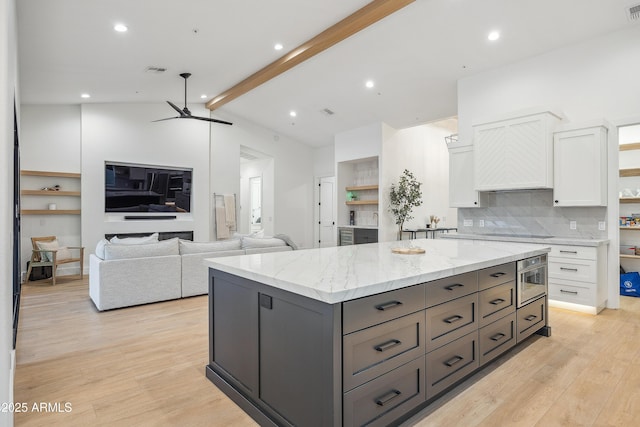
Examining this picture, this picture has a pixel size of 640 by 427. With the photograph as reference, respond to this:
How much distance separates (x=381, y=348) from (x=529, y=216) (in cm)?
421

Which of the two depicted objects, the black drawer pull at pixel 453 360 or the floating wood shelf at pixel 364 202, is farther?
the floating wood shelf at pixel 364 202

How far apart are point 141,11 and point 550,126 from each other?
16.6ft

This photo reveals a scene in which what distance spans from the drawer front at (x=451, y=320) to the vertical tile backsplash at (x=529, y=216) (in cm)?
314

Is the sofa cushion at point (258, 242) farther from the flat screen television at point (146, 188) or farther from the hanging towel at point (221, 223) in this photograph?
Result: the flat screen television at point (146, 188)

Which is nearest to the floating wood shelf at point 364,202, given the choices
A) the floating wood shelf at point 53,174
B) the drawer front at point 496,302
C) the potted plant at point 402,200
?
the potted plant at point 402,200

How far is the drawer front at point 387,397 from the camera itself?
5.10 feet

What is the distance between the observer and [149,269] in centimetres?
439

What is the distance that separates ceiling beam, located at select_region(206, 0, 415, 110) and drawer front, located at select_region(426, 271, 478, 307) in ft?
10.8

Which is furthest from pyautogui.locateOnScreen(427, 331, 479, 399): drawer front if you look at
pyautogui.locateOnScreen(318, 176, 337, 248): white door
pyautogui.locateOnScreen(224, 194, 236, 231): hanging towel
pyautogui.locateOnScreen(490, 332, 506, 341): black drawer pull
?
pyautogui.locateOnScreen(318, 176, 337, 248): white door

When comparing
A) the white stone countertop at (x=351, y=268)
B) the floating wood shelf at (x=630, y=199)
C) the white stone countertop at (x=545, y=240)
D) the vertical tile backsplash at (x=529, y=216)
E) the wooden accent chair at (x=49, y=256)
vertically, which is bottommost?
the wooden accent chair at (x=49, y=256)

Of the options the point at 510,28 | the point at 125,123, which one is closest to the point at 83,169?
the point at 125,123

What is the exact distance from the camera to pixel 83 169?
6.83 m

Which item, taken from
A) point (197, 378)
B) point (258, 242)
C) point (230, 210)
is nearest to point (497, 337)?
point (197, 378)

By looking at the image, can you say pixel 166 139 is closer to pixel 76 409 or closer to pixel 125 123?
pixel 125 123
